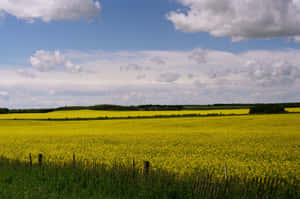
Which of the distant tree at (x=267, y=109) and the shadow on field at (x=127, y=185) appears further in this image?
the distant tree at (x=267, y=109)

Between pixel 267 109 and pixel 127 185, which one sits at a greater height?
pixel 267 109

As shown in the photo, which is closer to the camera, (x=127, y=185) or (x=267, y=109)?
(x=127, y=185)

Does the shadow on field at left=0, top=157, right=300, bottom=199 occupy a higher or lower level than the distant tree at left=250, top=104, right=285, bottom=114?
lower

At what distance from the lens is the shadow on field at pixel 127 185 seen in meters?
8.06

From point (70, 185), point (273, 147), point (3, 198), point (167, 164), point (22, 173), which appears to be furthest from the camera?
point (273, 147)

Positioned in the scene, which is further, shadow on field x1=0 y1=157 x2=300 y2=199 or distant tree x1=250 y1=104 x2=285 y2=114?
distant tree x1=250 y1=104 x2=285 y2=114

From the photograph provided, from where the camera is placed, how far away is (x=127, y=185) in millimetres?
9492

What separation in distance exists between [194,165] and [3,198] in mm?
8009

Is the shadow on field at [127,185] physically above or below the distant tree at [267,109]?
below

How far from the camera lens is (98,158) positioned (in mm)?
16969

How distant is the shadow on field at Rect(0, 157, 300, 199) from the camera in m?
8.06

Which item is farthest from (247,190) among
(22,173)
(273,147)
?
(273,147)

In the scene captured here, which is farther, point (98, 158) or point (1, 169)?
point (98, 158)

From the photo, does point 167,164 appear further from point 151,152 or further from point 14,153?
point 14,153
